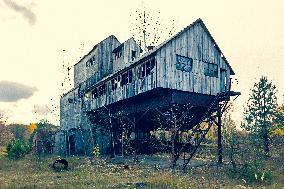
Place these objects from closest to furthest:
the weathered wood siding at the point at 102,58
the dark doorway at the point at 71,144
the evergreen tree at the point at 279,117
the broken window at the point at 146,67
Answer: the broken window at the point at 146,67 < the evergreen tree at the point at 279,117 < the weathered wood siding at the point at 102,58 < the dark doorway at the point at 71,144

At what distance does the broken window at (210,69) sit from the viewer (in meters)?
25.3

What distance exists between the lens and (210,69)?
25.6m

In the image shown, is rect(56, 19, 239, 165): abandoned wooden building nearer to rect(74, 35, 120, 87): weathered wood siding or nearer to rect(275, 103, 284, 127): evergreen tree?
rect(74, 35, 120, 87): weathered wood siding

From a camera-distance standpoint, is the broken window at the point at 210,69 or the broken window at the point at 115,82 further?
the broken window at the point at 115,82

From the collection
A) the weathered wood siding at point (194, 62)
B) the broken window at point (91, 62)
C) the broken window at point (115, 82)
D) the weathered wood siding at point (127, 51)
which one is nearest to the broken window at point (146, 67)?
the weathered wood siding at point (194, 62)

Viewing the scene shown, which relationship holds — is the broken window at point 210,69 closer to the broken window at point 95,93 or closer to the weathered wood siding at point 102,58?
the broken window at point 95,93

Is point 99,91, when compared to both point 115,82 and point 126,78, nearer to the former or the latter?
point 115,82

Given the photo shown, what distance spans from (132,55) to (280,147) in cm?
2076

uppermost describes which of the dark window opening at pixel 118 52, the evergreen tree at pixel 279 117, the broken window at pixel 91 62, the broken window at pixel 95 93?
the dark window opening at pixel 118 52

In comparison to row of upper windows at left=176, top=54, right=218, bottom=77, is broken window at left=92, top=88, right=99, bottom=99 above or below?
below

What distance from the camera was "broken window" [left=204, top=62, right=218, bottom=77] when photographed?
Result: 2526 cm

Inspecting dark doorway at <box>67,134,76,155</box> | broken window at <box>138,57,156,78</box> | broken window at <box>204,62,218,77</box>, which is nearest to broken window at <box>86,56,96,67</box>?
dark doorway at <box>67,134,76,155</box>

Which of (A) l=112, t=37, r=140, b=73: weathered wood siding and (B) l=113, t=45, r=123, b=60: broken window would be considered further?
(B) l=113, t=45, r=123, b=60: broken window

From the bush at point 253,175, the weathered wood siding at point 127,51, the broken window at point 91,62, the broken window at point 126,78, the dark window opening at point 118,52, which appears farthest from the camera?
the broken window at point 91,62
